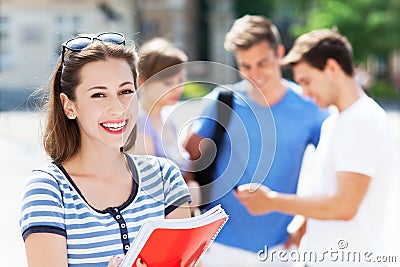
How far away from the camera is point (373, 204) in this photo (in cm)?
321

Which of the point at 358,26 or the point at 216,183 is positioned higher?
the point at 216,183

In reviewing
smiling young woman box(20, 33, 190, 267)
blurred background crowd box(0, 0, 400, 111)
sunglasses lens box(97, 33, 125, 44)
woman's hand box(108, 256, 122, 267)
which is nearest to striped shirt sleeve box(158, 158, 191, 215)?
smiling young woman box(20, 33, 190, 267)

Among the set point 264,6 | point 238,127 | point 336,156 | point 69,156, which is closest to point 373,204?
point 336,156

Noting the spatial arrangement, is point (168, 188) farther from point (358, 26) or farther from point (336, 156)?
point (358, 26)

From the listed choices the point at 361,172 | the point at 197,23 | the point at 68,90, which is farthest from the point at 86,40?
the point at 197,23

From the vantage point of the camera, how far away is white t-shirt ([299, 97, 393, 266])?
10.3 feet

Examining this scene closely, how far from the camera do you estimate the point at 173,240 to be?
6.72 feet

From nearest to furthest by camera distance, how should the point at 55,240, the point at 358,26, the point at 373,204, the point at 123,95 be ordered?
the point at 55,240 < the point at 123,95 < the point at 373,204 < the point at 358,26

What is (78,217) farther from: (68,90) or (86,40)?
(86,40)

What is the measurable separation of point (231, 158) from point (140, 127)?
2.03ft

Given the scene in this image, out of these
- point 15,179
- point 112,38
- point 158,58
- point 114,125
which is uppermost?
point 112,38

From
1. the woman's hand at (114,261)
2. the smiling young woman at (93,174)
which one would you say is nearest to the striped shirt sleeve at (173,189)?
the smiling young woman at (93,174)

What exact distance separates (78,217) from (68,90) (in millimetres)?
361

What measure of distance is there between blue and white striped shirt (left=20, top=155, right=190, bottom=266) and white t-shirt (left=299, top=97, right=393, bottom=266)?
3.68 ft
